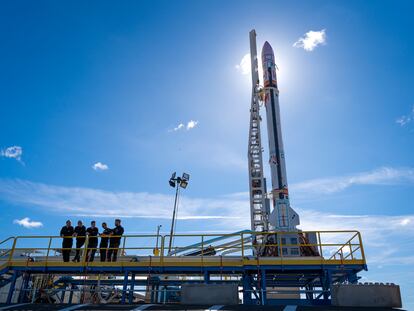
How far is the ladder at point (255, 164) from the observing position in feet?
72.8

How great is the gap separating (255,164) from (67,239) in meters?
13.5

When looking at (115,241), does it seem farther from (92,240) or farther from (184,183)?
(184,183)

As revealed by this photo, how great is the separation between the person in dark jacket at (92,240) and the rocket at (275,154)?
9174 millimetres

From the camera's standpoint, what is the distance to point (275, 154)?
811 inches

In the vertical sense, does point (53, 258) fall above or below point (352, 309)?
above

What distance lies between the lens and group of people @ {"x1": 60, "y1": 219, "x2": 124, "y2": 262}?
585 inches

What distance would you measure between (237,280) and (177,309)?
18.8 ft

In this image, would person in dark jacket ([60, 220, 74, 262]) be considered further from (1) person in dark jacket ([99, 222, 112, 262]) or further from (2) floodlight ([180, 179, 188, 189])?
(2) floodlight ([180, 179, 188, 189])

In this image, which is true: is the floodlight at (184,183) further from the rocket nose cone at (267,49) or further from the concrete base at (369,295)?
the concrete base at (369,295)

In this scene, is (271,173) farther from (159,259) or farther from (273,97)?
(159,259)

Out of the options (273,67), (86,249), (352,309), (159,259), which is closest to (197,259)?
(159,259)

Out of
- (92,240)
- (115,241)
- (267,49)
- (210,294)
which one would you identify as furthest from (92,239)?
(267,49)

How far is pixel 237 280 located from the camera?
15.4m

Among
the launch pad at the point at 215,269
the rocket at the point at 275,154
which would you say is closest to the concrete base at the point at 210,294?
the launch pad at the point at 215,269
